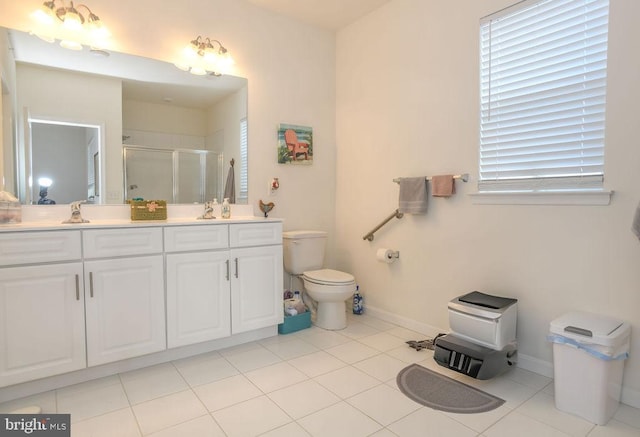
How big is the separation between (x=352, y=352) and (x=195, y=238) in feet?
4.44

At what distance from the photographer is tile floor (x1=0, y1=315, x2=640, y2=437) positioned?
1.69m

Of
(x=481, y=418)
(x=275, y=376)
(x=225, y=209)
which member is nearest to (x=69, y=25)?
(x=225, y=209)

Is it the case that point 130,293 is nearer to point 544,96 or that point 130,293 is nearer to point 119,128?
point 119,128

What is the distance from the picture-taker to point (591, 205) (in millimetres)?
1989

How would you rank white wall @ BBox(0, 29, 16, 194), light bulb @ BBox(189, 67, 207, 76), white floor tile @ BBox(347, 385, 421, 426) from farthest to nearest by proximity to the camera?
light bulb @ BBox(189, 67, 207, 76) → white wall @ BBox(0, 29, 16, 194) → white floor tile @ BBox(347, 385, 421, 426)

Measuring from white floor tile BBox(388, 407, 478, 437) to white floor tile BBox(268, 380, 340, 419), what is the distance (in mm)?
371

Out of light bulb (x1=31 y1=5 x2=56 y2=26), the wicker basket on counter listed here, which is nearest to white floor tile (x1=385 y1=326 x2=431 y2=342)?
the wicker basket on counter

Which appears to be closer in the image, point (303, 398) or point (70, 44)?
point (303, 398)

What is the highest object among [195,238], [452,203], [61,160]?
[61,160]

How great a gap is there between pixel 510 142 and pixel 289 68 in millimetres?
2050

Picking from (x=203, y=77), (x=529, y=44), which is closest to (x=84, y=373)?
(x=203, y=77)

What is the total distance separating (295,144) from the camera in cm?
341

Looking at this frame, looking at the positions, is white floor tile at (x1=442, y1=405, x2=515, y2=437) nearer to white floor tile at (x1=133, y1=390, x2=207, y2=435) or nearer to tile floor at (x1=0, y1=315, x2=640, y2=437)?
tile floor at (x1=0, y1=315, x2=640, y2=437)

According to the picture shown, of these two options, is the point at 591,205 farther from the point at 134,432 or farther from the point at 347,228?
the point at 134,432
